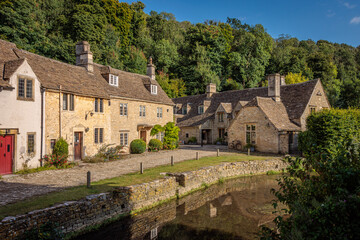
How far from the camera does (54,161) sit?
18422mm

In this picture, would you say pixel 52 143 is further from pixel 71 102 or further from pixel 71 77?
pixel 71 77

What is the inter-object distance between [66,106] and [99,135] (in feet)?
15.4

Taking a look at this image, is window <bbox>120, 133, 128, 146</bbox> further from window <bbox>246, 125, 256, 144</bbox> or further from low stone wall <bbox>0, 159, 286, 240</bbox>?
window <bbox>246, 125, 256, 144</bbox>

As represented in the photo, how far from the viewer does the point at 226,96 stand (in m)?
44.3

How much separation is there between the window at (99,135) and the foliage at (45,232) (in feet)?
49.5

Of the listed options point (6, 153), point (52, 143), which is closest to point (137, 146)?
point (52, 143)

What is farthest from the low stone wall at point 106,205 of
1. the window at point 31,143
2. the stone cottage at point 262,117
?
the stone cottage at point 262,117

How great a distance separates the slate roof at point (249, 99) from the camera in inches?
1251

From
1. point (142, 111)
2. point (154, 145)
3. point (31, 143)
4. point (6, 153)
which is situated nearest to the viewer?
point (6, 153)

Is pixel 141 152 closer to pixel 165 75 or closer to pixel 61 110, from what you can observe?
pixel 61 110

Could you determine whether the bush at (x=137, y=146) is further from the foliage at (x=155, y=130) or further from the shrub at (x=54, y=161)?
the shrub at (x=54, y=161)

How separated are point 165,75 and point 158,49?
7023mm

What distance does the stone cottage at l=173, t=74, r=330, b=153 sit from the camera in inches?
1113

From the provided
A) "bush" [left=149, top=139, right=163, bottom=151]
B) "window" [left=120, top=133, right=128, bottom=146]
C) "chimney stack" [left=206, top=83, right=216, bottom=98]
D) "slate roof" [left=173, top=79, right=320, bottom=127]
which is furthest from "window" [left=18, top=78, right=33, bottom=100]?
"chimney stack" [left=206, top=83, right=216, bottom=98]
